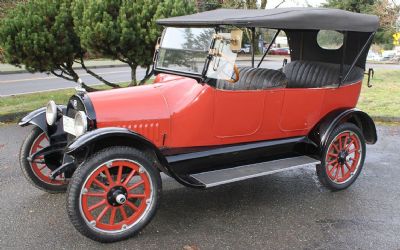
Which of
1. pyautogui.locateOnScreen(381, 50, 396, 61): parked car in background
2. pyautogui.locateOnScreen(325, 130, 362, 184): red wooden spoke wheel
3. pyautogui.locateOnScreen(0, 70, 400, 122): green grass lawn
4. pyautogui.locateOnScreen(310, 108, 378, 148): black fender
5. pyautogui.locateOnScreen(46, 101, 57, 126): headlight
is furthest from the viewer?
pyautogui.locateOnScreen(381, 50, 396, 61): parked car in background

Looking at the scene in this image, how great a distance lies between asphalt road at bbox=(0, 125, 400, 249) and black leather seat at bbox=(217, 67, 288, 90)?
3.47ft

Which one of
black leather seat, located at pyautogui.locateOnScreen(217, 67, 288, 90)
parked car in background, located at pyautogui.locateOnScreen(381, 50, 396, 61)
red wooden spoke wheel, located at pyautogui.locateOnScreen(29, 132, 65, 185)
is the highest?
black leather seat, located at pyautogui.locateOnScreen(217, 67, 288, 90)

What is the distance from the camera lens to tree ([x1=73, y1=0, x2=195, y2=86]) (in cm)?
711

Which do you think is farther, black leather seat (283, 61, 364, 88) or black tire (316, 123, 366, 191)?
black leather seat (283, 61, 364, 88)

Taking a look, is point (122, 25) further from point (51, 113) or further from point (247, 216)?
→ point (247, 216)

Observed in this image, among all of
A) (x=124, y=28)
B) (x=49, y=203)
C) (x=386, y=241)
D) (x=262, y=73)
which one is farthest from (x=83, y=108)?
(x=124, y=28)

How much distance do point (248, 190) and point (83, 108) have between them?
1852 mm

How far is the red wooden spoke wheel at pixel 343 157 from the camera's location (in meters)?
4.26

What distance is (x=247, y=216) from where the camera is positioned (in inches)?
144

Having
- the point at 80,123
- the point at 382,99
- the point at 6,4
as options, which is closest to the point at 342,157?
the point at 80,123

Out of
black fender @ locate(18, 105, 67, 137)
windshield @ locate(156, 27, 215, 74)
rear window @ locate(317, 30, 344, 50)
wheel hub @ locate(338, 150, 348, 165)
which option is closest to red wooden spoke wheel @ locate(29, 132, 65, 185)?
black fender @ locate(18, 105, 67, 137)

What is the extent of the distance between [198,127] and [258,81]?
34.5 inches

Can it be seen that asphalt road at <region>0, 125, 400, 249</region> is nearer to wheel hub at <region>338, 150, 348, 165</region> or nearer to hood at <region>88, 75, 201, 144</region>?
wheel hub at <region>338, 150, 348, 165</region>

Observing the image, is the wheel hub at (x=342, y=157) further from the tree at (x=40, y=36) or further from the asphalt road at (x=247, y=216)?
the tree at (x=40, y=36)
